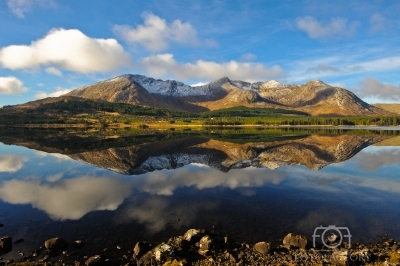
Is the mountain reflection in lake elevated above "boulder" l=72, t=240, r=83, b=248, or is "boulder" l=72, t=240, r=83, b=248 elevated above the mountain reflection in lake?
"boulder" l=72, t=240, r=83, b=248

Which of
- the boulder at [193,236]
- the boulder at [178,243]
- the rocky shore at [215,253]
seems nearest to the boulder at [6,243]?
the rocky shore at [215,253]

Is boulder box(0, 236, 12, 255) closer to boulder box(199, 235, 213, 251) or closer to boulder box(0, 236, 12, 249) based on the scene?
boulder box(0, 236, 12, 249)

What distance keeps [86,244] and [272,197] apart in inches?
922

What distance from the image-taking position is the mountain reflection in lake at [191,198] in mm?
26250

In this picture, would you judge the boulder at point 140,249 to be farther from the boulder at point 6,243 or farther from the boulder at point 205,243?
the boulder at point 6,243

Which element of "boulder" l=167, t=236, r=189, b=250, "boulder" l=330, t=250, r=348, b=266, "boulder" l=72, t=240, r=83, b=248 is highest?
"boulder" l=330, t=250, r=348, b=266

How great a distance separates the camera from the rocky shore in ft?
63.9

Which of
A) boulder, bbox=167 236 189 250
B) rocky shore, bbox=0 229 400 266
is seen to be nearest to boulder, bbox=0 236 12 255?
rocky shore, bbox=0 229 400 266

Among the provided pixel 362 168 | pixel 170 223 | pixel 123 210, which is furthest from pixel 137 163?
pixel 362 168

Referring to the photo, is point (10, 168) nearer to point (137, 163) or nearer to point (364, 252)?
point (137, 163)

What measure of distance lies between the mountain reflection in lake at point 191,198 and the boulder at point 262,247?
189 centimetres

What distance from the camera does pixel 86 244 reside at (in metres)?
23.0

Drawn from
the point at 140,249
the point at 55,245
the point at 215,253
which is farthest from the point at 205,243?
Answer: the point at 55,245

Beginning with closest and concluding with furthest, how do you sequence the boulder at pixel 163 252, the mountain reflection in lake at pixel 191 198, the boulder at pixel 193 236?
the boulder at pixel 163 252 < the boulder at pixel 193 236 < the mountain reflection in lake at pixel 191 198
